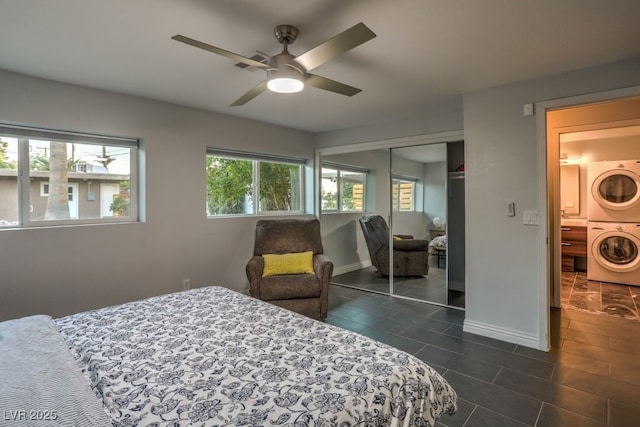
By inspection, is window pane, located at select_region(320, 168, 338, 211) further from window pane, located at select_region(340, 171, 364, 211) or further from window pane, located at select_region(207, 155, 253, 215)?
window pane, located at select_region(207, 155, 253, 215)

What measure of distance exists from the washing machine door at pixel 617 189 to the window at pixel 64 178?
6482 mm

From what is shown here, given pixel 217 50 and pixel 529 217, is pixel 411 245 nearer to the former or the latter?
pixel 529 217

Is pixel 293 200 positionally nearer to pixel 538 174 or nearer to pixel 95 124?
pixel 95 124

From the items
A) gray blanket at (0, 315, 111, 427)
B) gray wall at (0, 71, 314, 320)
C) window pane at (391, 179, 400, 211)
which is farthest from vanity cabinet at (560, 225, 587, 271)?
gray blanket at (0, 315, 111, 427)

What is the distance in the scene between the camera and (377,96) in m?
3.29

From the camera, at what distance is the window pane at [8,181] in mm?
2713

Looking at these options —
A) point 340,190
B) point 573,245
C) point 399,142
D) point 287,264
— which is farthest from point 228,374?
point 573,245

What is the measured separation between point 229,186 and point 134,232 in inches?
52.4

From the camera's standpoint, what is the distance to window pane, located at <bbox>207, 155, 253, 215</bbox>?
408 cm

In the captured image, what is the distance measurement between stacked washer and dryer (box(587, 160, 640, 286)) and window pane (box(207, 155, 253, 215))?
17.3 ft

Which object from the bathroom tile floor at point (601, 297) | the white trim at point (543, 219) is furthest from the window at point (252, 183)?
the bathroom tile floor at point (601, 297)

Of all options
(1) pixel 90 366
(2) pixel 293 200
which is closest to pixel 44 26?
(1) pixel 90 366

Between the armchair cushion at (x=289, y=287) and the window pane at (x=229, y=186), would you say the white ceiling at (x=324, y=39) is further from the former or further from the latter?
the armchair cushion at (x=289, y=287)

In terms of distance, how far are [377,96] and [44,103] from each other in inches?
117
